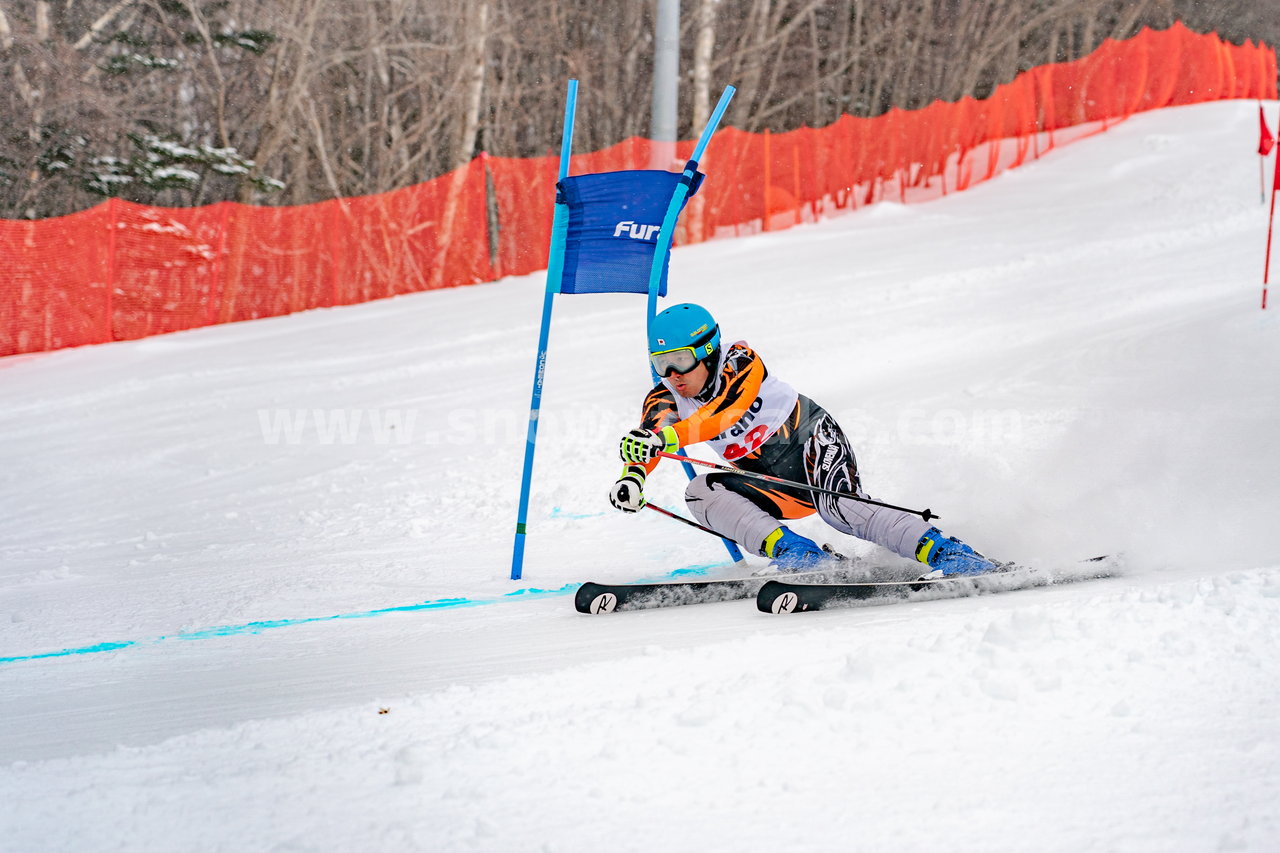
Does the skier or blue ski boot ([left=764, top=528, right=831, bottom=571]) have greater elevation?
the skier

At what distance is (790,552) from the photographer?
4.67m

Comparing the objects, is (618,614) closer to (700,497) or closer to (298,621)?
(700,497)

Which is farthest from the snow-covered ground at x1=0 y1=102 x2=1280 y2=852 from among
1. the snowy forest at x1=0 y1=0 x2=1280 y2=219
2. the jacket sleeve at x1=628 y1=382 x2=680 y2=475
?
the snowy forest at x1=0 y1=0 x2=1280 y2=219

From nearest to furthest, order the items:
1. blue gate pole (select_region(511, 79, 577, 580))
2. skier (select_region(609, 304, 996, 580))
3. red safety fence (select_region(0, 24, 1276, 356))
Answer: skier (select_region(609, 304, 996, 580)) < blue gate pole (select_region(511, 79, 577, 580)) < red safety fence (select_region(0, 24, 1276, 356))

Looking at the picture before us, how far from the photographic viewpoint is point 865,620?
150 inches

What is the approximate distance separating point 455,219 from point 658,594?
1197cm

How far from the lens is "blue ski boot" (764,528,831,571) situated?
4.67m

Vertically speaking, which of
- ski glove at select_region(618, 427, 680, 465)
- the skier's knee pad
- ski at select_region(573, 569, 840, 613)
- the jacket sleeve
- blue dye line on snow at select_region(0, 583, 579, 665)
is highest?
the jacket sleeve

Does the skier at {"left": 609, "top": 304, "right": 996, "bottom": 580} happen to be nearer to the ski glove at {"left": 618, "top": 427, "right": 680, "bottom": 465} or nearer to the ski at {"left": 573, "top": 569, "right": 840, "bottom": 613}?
the ski glove at {"left": 618, "top": 427, "right": 680, "bottom": 465}

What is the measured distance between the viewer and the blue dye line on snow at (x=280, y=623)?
171 inches

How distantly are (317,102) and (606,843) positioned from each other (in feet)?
68.7

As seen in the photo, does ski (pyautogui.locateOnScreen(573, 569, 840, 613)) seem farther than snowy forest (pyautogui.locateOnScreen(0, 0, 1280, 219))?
No

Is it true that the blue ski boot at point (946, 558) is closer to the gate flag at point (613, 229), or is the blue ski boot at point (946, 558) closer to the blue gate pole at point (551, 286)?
the gate flag at point (613, 229)

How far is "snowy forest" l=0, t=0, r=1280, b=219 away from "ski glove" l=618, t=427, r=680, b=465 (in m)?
14.2
